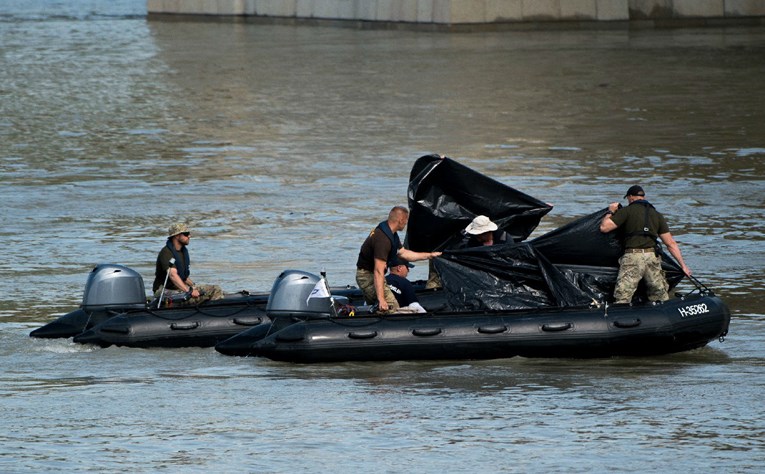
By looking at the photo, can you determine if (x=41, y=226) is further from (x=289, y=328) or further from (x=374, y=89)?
(x=374, y=89)

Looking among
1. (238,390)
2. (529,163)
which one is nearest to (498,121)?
(529,163)

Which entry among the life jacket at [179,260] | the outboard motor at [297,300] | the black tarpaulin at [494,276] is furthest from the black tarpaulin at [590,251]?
the life jacket at [179,260]

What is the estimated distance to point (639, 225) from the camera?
48.6 feet

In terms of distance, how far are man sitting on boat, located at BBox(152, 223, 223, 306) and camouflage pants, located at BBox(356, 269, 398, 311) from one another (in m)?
1.88

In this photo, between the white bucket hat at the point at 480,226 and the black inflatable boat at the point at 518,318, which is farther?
the white bucket hat at the point at 480,226

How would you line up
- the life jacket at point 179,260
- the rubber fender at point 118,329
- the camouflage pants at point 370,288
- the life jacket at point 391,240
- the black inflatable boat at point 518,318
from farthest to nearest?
the life jacket at point 179,260 < the rubber fender at point 118,329 < the camouflage pants at point 370,288 < the life jacket at point 391,240 < the black inflatable boat at point 518,318

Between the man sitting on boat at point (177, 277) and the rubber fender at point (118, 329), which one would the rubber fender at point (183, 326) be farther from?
the man sitting on boat at point (177, 277)

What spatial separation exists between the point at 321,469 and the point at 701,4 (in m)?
47.3

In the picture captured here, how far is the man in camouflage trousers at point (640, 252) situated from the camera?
1483 centimetres

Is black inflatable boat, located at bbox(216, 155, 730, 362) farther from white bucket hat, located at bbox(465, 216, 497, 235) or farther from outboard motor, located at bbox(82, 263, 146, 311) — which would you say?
outboard motor, located at bbox(82, 263, 146, 311)

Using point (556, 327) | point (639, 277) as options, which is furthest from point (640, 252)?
point (556, 327)

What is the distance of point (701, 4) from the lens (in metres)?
55.4

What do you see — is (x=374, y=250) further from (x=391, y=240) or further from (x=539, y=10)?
(x=539, y=10)

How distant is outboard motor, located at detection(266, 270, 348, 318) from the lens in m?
14.6
